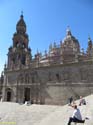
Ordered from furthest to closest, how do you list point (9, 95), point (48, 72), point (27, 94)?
1. point (9, 95)
2. point (27, 94)
3. point (48, 72)

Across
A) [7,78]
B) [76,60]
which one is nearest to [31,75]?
[7,78]

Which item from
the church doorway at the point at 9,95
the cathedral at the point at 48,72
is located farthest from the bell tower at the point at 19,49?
the church doorway at the point at 9,95

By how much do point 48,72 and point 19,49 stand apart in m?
12.5

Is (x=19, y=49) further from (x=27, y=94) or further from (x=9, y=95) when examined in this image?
(x=27, y=94)

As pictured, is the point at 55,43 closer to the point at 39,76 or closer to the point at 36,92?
the point at 39,76

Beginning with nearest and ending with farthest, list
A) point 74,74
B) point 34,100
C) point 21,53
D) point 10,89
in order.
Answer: point 74,74, point 34,100, point 10,89, point 21,53

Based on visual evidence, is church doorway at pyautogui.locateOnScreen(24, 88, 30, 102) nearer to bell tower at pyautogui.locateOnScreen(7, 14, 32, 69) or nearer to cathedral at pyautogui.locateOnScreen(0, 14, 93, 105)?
cathedral at pyautogui.locateOnScreen(0, 14, 93, 105)

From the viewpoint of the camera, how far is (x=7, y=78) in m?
38.2

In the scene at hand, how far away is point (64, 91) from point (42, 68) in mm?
6671

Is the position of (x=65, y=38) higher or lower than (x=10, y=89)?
higher

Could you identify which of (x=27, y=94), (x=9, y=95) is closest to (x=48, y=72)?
(x=27, y=94)

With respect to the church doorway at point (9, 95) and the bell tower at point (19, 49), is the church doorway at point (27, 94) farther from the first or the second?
the bell tower at point (19, 49)

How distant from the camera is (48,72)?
3073 centimetres

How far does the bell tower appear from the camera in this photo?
127 feet
